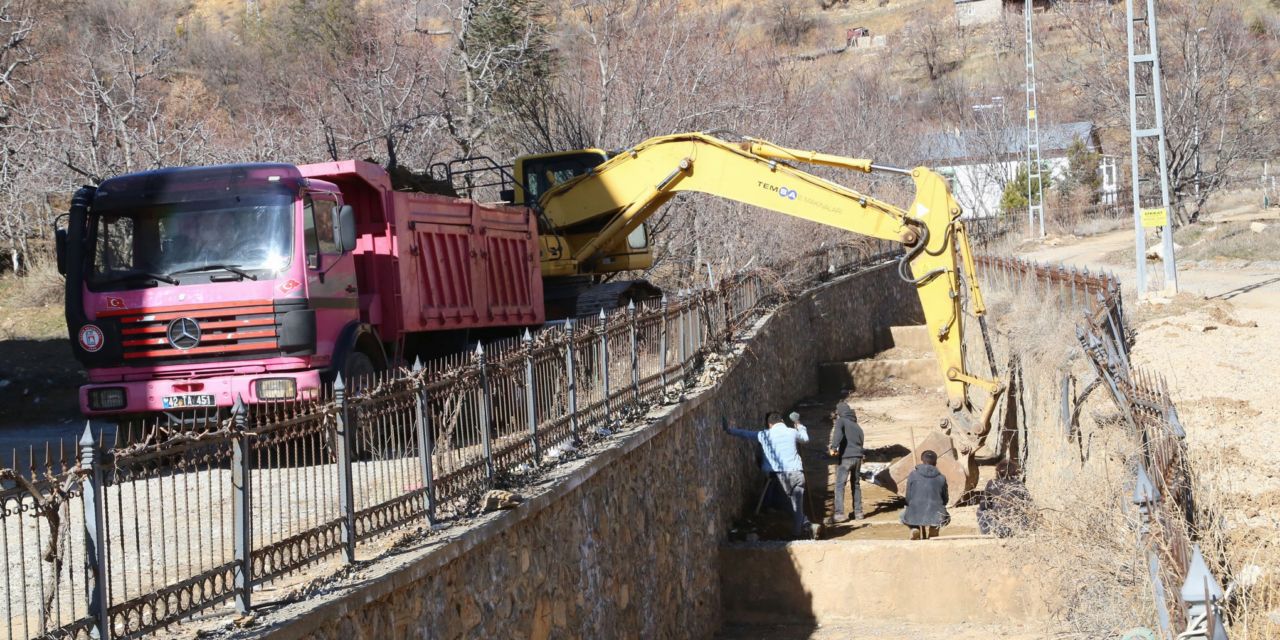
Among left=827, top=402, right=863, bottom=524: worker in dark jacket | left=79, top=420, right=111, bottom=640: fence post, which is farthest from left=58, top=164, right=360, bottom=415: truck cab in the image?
left=827, top=402, right=863, bottom=524: worker in dark jacket

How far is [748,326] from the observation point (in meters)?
22.3

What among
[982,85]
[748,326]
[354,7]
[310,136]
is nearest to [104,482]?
[748,326]

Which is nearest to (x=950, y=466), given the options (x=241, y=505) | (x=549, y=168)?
(x=549, y=168)

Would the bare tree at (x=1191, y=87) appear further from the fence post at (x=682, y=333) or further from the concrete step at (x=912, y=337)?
the fence post at (x=682, y=333)

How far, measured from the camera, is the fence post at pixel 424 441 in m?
8.19

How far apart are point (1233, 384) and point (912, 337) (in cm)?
1801

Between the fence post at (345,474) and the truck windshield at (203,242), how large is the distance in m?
5.25

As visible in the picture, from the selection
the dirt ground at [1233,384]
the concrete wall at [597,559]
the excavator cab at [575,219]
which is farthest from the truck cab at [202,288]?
the excavator cab at [575,219]

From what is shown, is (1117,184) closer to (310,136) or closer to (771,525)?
(310,136)

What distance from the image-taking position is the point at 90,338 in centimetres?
1239

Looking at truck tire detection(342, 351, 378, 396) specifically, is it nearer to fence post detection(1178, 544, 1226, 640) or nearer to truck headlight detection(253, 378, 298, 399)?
truck headlight detection(253, 378, 298, 399)

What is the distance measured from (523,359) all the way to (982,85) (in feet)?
254

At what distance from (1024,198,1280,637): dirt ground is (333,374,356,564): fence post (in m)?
4.50

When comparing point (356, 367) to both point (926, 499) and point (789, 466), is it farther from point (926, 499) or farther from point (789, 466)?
point (926, 499)
